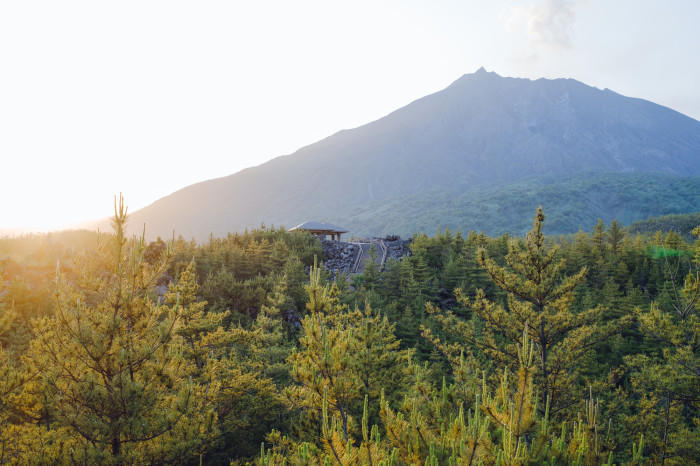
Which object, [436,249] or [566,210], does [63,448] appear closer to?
[436,249]

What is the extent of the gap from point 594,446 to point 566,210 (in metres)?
198

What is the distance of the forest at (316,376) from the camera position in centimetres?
502

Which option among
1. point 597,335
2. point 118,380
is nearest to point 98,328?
point 118,380

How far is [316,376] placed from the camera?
6.09 m

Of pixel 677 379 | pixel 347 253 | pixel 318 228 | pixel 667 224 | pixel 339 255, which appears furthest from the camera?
pixel 667 224

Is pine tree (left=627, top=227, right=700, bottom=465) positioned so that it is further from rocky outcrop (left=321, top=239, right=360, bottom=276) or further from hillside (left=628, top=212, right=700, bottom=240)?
hillside (left=628, top=212, right=700, bottom=240)

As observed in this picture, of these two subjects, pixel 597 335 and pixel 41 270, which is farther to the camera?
pixel 41 270

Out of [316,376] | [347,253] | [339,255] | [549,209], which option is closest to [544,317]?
[316,376]

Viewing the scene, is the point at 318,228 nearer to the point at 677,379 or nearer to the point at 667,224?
the point at 677,379

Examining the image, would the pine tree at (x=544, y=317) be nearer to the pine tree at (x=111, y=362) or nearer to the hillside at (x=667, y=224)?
the pine tree at (x=111, y=362)

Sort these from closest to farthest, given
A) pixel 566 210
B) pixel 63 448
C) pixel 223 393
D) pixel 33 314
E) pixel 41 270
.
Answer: pixel 63 448
pixel 223 393
pixel 33 314
pixel 41 270
pixel 566 210

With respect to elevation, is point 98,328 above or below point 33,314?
above

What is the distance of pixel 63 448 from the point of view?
5.64 m

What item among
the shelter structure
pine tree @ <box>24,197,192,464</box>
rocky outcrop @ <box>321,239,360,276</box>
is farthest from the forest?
the shelter structure
